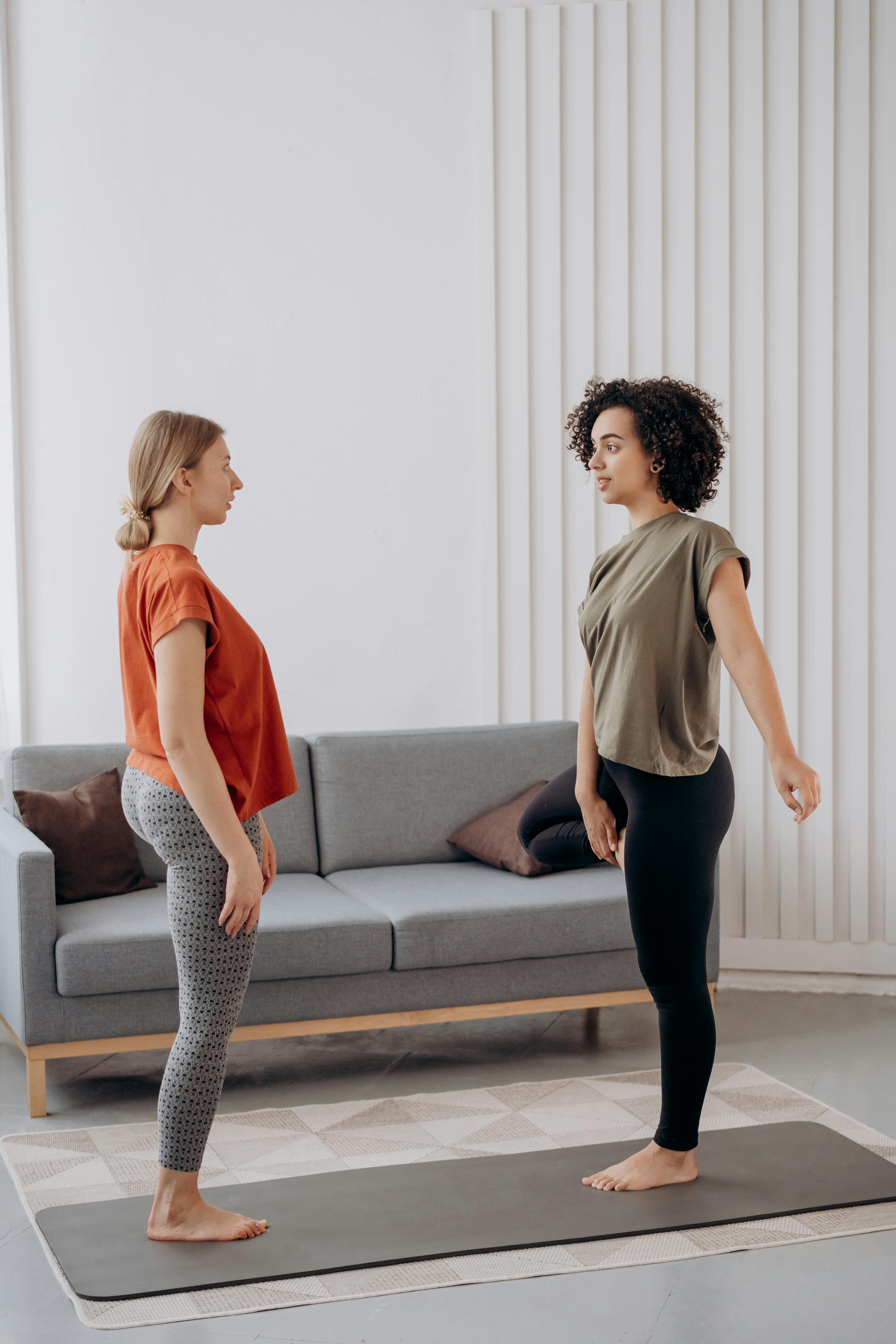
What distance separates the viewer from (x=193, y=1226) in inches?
89.3

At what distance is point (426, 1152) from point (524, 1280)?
0.60 metres

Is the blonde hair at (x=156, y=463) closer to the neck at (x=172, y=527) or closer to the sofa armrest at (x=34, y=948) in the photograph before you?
the neck at (x=172, y=527)

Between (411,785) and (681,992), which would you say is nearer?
(681,992)

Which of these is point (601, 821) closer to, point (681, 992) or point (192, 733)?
point (681, 992)

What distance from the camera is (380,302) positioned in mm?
4297

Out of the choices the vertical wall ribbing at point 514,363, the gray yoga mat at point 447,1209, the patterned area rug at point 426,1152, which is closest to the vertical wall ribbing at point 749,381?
the vertical wall ribbing at point 514,363

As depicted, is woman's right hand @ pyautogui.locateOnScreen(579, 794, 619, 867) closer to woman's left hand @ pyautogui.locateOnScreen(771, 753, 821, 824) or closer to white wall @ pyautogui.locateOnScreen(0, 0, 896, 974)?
woman's left hand @ pyautogui.locateOnScreen(771, 753, 821, 824)

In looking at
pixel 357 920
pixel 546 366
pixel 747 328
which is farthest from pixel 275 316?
pixel 357 920

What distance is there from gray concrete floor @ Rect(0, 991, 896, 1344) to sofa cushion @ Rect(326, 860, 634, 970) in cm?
31

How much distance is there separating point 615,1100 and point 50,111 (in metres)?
3.59

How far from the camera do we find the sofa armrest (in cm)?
299

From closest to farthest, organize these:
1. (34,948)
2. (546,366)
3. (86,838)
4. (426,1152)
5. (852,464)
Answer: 1. (426,1152)
2. (34,948)
3. (86,838)
4. (852,464)
5. (546,366)

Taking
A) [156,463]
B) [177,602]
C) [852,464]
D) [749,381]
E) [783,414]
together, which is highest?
[749,381]

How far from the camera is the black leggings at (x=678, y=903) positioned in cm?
234
